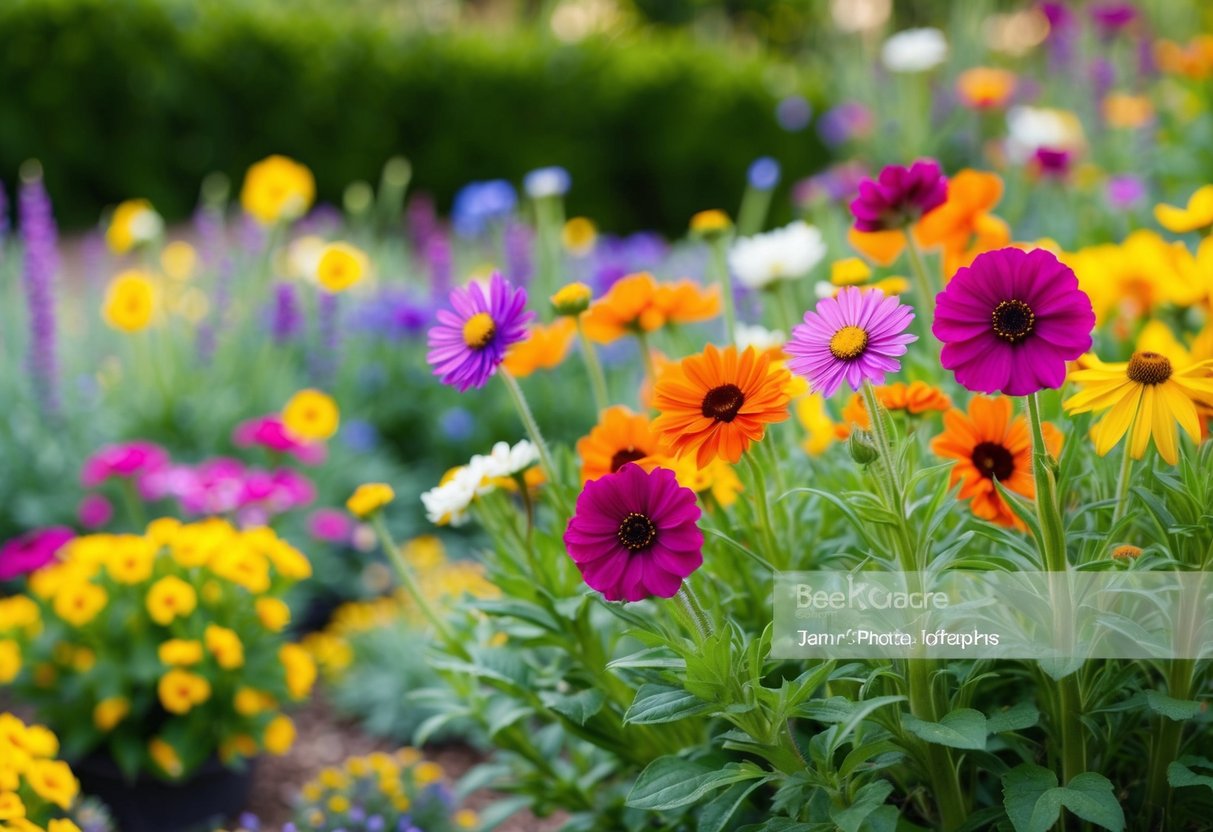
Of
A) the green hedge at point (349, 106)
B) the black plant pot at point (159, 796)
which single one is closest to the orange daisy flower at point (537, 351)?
the black plant pot at point (159, 796)

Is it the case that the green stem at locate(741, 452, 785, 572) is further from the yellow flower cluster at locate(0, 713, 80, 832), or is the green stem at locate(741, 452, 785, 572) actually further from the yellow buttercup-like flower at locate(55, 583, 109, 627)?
the yellow buttercup-like flower at locate(55, 583, 109, 627)

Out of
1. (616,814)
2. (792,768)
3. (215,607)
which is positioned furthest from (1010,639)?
(215,607)

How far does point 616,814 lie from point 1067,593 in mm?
861

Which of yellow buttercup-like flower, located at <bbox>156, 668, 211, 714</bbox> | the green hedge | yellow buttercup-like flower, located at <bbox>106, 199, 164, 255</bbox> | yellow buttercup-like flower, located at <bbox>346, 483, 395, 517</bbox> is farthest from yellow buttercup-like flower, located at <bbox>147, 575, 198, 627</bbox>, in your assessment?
the green hedge

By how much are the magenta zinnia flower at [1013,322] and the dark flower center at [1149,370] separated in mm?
166

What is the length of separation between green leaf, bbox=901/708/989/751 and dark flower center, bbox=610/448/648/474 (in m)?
0.49

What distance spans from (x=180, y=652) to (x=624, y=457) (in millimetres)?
1149

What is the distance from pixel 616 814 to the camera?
6.09 ft

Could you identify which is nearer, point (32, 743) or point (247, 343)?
point (32, 743)

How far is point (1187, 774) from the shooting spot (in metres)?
1.31

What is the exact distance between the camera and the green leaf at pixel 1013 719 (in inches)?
51.5

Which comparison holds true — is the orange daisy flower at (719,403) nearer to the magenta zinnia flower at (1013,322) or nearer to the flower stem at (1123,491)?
the magenta zinnia flower at (1013,322)

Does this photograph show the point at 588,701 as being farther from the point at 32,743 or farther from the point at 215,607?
the point at 215,607

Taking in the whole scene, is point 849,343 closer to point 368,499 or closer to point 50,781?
point 368,499
